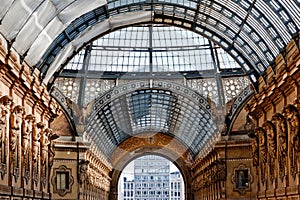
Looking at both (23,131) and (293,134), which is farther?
(23,131)

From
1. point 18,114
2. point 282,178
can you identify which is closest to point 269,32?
point 282,178

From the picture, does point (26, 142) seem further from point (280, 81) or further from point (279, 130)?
point (280, 81)

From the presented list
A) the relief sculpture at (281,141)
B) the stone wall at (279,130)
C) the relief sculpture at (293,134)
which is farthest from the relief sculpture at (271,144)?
the relief sculpture at (293,134)

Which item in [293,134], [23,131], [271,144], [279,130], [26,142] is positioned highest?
[279,130]

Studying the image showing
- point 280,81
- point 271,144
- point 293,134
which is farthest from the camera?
point 271,144

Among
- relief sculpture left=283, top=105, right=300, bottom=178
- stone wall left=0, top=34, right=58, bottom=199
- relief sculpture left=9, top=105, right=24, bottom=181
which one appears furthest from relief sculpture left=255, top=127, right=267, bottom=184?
relief sculpture left=9, top=105, right=24, bottom=181

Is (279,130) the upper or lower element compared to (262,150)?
upper

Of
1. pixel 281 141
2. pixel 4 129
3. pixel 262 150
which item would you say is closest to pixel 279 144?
pixel 281 141

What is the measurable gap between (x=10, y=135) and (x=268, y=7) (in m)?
13.5

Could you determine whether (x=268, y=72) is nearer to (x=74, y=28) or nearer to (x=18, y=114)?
(x=74, y=28)

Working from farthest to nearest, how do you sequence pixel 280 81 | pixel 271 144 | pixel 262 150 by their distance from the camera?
pixel 262 150, pixel 271 144, pixel 280 81

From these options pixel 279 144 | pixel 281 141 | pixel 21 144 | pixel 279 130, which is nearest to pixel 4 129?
pixel 21 144

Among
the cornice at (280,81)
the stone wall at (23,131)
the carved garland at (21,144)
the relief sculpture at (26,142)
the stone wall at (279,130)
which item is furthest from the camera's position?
the relief sculpture at (26,142)

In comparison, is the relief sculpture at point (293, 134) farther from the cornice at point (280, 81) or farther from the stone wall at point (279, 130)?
the cornice at point (280, 81)
